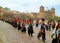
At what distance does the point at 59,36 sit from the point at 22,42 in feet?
17.4

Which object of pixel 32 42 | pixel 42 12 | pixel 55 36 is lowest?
pixel 42 12

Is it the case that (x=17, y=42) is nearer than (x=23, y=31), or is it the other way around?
(x=17, y=42)

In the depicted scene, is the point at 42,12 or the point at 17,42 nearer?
the point at 17,42

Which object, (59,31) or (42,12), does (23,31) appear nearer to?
(59,31)

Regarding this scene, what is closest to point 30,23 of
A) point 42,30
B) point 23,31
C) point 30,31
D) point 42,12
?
point 30,31

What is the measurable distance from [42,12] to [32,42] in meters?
178

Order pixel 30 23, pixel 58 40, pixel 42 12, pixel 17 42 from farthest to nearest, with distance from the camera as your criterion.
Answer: pixel 42 12 → pixel 30 23 → pixel 17 42 → pixel 58 40

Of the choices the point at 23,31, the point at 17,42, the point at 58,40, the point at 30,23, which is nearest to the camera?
the point at 58,40

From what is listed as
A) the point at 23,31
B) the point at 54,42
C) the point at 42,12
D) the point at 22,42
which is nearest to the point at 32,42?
the point at 22,42

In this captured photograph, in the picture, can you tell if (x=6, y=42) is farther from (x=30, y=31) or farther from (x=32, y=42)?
(x=30, y=31)

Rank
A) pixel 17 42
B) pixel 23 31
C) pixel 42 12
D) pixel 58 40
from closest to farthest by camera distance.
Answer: pixel 58 40 < pixel 17 42 < pixel 23 31 < pixel 42 12

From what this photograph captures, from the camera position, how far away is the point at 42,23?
66.0 feet

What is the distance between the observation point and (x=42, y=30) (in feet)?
66.4

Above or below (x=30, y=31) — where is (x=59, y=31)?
above
